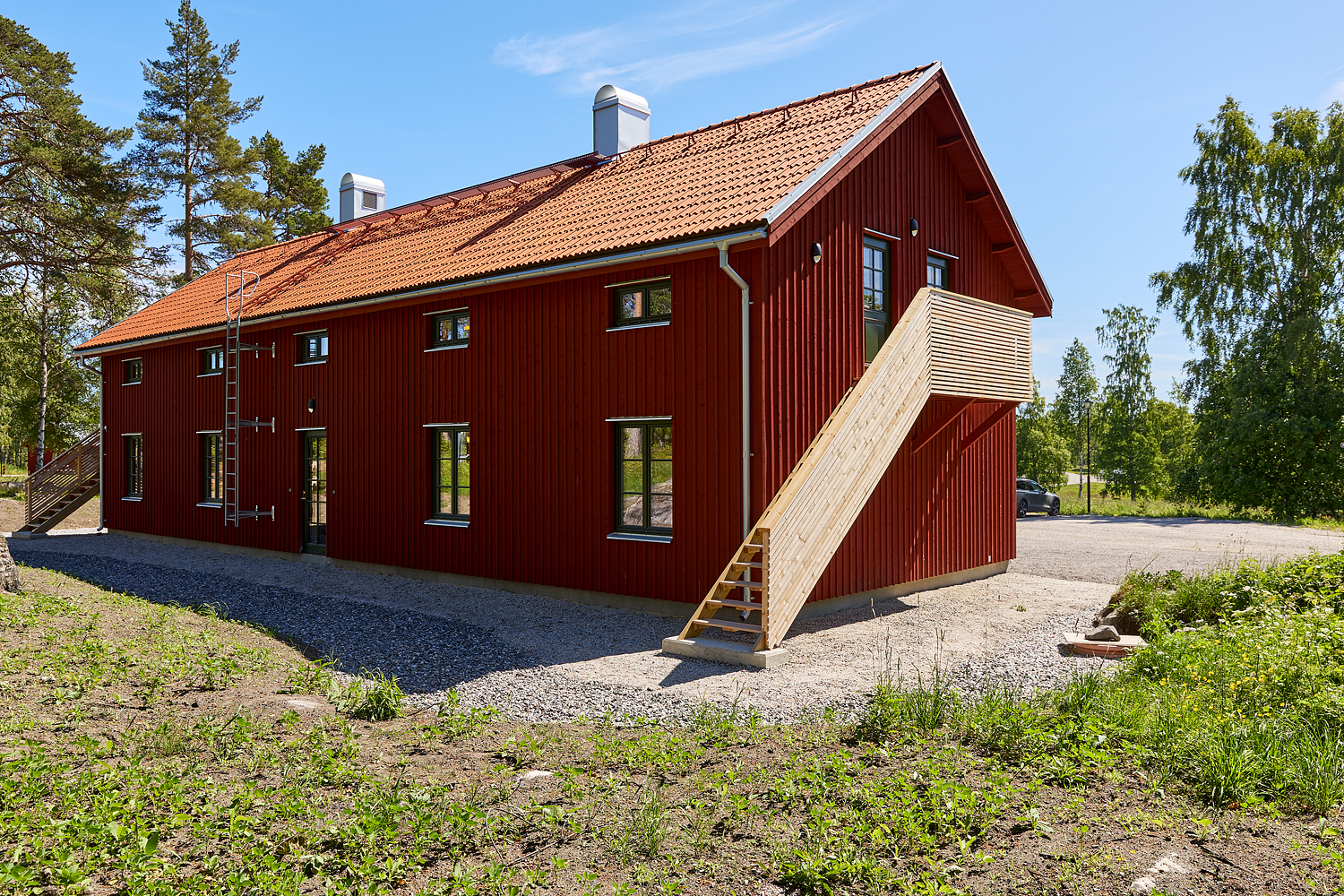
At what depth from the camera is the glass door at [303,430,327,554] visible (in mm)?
16125

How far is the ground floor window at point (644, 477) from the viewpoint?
11.3 metres

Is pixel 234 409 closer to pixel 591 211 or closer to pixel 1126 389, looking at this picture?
pixel 591 211

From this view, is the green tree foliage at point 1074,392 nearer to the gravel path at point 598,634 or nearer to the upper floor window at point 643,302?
the gravel path at point 598,634

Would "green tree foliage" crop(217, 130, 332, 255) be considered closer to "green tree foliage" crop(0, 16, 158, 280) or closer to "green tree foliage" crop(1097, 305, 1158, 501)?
"green tree foliage" crop(0, 16, 158, 280)

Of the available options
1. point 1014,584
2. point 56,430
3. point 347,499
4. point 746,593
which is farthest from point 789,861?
point 56,430

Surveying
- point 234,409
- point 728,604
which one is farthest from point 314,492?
point 728,604

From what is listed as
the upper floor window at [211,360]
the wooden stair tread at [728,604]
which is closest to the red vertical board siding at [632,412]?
the wooden stair tread at [728,604]

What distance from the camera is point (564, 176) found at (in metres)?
15.8

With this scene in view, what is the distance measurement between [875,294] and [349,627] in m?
8.25

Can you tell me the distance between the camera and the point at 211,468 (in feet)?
61.8

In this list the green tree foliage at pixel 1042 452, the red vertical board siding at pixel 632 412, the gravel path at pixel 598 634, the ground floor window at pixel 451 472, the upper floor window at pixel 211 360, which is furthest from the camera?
the green tree foliage at pixel 1042 452

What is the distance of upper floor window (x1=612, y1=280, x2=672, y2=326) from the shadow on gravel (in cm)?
439

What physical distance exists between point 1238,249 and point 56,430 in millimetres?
48790

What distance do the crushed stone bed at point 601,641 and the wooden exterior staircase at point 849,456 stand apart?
54 cm
